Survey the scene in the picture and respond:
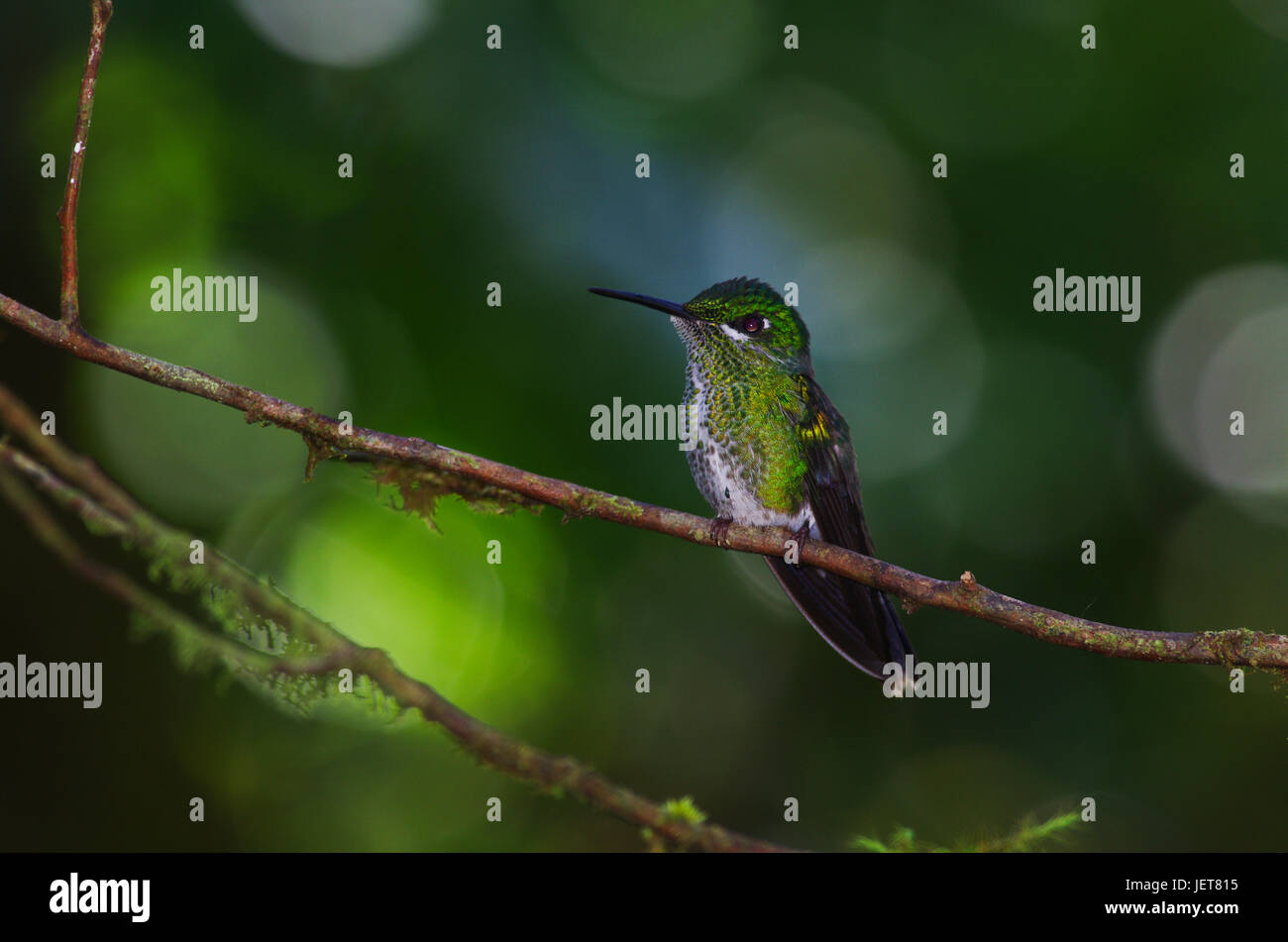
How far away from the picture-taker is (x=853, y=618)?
142 inches

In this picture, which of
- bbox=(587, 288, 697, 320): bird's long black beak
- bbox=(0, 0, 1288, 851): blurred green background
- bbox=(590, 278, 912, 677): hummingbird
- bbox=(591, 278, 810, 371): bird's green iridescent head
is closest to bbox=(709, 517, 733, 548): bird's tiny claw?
bbox=(590, 278, 912, 677): hummingbird

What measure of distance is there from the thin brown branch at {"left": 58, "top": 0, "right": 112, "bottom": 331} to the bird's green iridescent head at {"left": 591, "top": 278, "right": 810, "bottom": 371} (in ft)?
6.45

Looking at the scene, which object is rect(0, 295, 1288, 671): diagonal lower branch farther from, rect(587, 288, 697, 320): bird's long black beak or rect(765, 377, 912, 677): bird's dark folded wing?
rect(587, 288, 697, 320): bird's long black beak

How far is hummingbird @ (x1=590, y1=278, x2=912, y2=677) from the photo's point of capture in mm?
3609

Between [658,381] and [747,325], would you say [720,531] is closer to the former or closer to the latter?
[747,325]

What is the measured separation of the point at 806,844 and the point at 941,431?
2.65m

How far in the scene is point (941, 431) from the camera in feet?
19.6

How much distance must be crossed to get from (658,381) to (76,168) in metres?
3.09

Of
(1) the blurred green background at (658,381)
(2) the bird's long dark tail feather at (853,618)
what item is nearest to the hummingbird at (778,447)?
(2) the bird's long dark tail feather at (853,618)

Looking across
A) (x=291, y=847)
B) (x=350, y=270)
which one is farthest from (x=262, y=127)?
(x=291, y=847)

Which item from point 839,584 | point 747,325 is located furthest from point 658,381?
point 839,584

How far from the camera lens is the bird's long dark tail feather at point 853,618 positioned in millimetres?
3564
